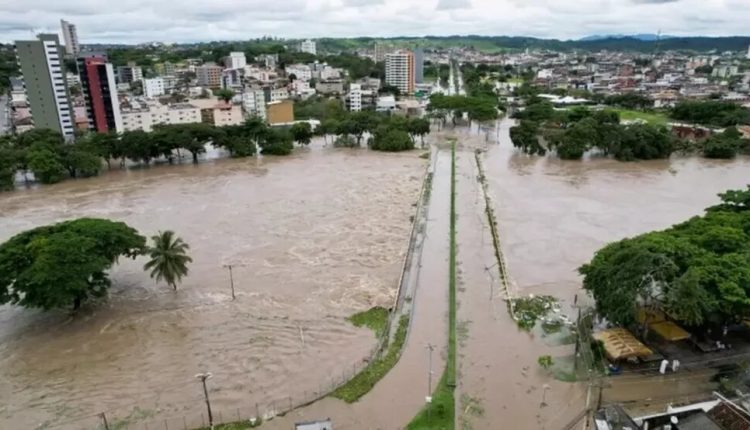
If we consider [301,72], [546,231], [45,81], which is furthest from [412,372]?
[301,72]

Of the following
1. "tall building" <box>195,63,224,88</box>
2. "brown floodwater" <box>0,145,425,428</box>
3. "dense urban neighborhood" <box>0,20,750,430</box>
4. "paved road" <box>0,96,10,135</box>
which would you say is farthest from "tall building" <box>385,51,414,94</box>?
"brown floodwater" <box>0,145,425,428</box>

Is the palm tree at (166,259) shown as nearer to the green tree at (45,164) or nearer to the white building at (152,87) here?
the green tree at (45,164)

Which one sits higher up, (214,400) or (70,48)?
(70,48)

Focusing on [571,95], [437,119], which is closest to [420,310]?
[437,119]

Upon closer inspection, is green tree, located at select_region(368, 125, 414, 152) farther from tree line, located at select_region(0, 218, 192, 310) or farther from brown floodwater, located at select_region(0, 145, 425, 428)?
tree line, located at select_region(0, 218, 192, 310)

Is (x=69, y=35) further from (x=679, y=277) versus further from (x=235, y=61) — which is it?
(x=679, y=277)

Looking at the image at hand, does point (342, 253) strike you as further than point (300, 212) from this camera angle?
No

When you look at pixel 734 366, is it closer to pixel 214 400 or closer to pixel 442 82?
pixel 214 400
